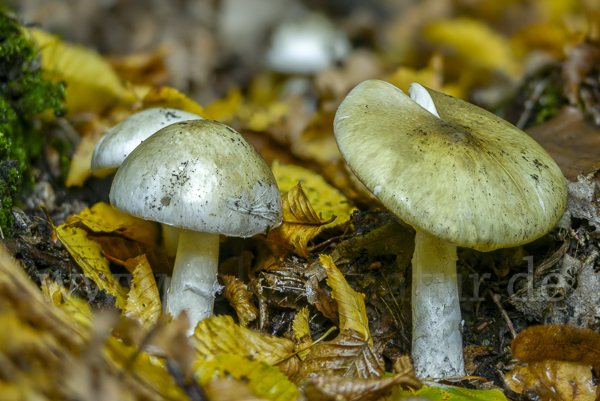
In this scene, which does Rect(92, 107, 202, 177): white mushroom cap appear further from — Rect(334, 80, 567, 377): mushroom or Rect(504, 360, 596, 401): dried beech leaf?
Rect(504, 360, 596, 401): dried beech leaf

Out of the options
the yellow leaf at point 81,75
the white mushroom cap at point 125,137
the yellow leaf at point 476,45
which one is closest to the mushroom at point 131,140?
the white mushroom cap at point 125,137

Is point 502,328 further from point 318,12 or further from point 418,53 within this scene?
point 318,12

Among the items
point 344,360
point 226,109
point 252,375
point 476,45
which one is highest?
point 476,45

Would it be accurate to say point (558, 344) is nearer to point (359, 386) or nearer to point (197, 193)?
point (359, 386)

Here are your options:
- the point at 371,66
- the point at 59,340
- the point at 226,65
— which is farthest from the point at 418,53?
the point at 59,340

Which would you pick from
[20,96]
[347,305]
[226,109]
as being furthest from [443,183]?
[226,109]

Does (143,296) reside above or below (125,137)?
below

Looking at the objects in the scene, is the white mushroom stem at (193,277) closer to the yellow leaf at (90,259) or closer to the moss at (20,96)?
the yellow leaf at (90,259)
